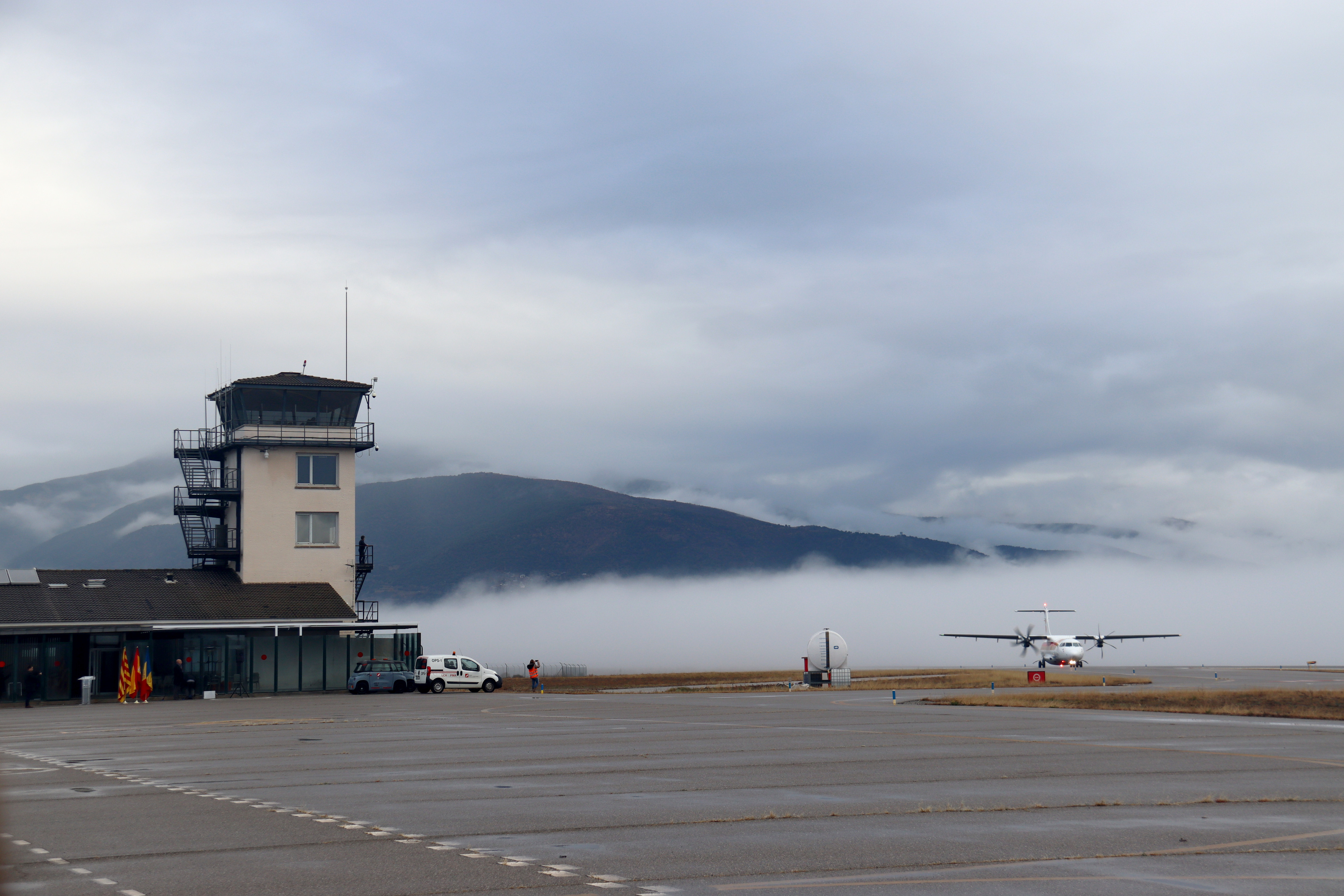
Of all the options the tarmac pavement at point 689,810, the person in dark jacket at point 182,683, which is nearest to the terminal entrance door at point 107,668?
the person in dark jacket at point 182,683

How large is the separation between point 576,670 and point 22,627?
315ft

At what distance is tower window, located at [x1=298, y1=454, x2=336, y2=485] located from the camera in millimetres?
70375

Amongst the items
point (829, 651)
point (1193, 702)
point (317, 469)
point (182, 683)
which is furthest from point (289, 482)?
point (1193, 702)

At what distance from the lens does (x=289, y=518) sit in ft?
229

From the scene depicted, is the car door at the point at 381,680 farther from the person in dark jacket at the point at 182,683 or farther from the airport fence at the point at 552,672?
the airport fence at the point at 552,672

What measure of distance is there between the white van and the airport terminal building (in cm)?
443

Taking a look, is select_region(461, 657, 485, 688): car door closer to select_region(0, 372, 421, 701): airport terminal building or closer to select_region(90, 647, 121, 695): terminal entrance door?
select_region(0, 372, 421, 701): airport terminal building

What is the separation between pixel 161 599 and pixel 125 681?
8663 millimetres

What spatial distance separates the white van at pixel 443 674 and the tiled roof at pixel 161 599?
5636mm

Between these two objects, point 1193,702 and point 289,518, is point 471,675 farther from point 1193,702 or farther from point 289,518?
point 1193,702

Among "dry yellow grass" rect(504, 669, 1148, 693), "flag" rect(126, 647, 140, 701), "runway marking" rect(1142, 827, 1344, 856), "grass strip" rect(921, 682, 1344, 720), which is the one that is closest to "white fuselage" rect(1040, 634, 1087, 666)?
"dry yellow grass" rect(504, 669, 1148, 693)

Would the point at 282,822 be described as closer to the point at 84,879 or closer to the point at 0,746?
the point at 84,879

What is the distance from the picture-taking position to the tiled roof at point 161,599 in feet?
192

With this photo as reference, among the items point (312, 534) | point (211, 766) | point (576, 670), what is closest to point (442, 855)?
point (211, 766)
